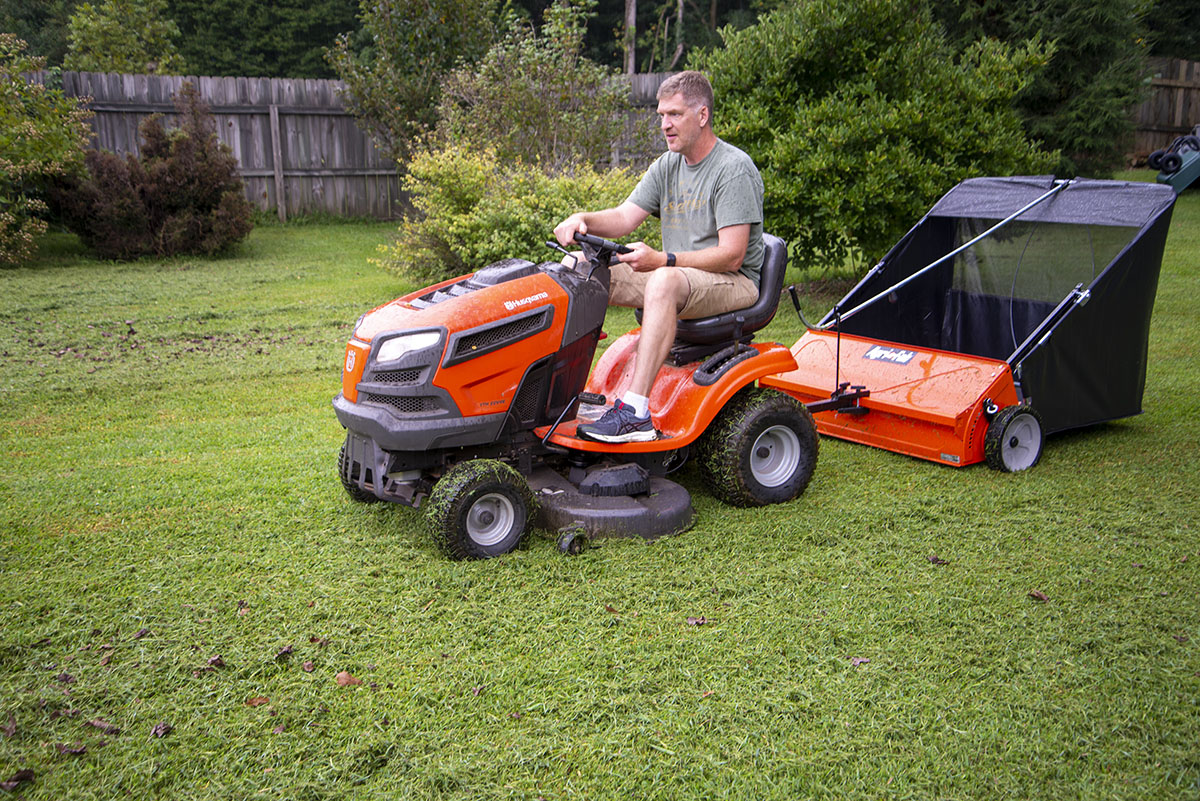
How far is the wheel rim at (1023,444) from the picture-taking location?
16.2 feet

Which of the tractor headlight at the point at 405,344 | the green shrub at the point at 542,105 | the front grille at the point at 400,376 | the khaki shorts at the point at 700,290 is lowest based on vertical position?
the front grille at the point at 400,376

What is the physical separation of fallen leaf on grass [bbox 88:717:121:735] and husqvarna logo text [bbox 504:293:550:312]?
78.7 inches

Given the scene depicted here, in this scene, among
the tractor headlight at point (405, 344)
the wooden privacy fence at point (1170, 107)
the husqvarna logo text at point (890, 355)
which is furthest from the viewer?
the wooden privacy fence at point (1170, 107)

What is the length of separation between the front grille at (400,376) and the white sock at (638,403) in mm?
943

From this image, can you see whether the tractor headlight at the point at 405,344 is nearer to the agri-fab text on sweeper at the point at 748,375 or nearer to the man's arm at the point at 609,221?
the agri-fab text on sweeper at the point at 748,375

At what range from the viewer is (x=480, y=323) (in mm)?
3705

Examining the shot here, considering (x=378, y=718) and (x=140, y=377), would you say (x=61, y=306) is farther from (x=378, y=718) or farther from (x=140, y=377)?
(x=378, y=718)

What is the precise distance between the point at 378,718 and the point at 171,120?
1553cm

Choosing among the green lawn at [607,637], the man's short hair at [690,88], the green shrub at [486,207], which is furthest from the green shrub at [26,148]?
the man's short hair at [690,88]

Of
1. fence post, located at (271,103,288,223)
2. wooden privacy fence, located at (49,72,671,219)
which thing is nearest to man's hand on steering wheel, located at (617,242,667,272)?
wooden privacy fence, located at (49,72,671,219)

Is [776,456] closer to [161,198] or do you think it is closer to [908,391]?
[908,391]

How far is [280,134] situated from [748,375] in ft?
48.6

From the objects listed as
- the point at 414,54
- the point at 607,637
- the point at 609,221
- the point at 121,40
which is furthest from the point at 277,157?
the point at 607,637

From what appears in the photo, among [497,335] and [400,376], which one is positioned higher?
[497,335]
